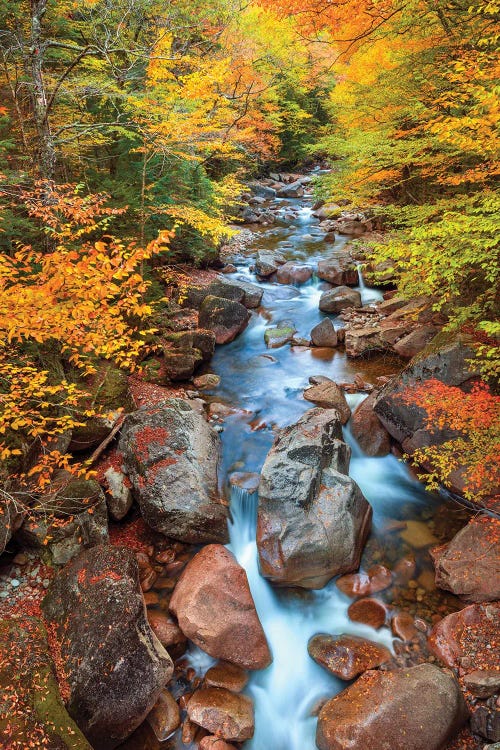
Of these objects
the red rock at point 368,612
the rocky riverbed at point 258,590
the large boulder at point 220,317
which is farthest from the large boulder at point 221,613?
the large boulder at point 220,317

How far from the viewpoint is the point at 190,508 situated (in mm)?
6625

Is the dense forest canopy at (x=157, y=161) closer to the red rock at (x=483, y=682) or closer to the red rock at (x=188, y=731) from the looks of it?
the red rock at (x=483, y=682)

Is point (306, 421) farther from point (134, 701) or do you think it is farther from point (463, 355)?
point (134, 701)

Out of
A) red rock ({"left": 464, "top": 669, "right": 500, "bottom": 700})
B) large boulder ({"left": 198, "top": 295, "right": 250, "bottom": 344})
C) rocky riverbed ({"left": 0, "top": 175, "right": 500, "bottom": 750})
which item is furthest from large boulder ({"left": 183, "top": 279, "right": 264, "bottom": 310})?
red rock ({"left": 464, "top": 669, "right": 500, "bottom": 700})

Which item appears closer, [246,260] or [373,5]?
[373,5]

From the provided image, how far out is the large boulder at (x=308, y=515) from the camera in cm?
606

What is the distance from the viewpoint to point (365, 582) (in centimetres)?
612

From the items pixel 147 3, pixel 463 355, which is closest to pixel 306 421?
pixel 463 355

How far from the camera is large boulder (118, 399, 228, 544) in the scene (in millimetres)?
6598

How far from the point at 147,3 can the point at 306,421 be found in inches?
526

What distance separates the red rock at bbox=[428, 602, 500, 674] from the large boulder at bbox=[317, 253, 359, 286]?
11.3m

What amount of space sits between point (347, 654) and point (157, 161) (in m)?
12.6

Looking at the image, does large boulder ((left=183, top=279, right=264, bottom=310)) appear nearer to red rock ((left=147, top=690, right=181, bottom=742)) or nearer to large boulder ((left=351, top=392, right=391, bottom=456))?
large boulder ((left=351, top=392, right=391, bottom=456))

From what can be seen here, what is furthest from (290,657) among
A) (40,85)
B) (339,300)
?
(339,300)
